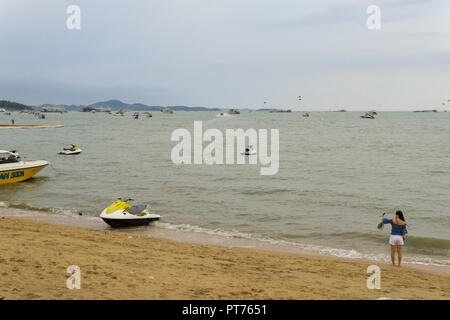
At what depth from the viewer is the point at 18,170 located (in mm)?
24656

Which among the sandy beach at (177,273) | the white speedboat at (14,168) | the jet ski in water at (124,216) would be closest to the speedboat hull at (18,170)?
the white speedboat at (14,168)

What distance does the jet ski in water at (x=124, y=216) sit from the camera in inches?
595

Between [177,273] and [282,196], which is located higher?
[177,273]

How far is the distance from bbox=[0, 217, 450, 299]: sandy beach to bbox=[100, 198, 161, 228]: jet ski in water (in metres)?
2.12

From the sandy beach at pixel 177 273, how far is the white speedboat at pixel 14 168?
12738 millimetres

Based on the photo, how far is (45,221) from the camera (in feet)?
53.5

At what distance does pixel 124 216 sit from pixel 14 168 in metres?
12.7

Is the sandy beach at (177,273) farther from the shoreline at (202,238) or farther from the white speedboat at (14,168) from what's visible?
the white speedboat at (14,168)

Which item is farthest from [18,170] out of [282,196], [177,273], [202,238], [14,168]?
[177,273]

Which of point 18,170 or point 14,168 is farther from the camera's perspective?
point 18,170

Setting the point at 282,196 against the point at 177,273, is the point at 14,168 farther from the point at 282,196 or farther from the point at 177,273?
the point at 177,273

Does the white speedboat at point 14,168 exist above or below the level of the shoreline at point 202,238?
above
